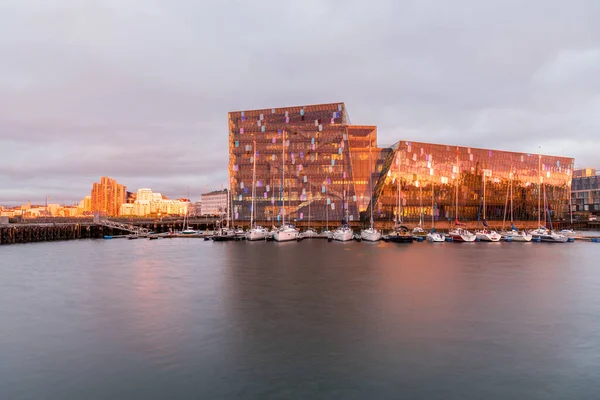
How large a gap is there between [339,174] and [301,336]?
4285 inches

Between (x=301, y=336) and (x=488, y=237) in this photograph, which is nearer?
(x=301, y=336)

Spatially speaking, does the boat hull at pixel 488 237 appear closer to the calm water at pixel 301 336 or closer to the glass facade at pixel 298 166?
the glass facade at pixel 298 166

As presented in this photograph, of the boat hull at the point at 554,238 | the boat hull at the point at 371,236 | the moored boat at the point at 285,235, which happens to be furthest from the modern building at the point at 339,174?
the boat hull at the point at 554,238

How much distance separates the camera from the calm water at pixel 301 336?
14.2 meters

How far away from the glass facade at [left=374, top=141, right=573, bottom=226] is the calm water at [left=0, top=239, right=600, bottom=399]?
84917mm

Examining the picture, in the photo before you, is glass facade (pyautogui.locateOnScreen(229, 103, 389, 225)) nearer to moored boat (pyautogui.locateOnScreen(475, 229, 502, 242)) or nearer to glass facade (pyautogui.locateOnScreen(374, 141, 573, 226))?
glass facade (pyautogui.locateOnScreen(374, 141, 573, 226))

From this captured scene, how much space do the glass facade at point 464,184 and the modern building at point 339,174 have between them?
0.32 meters

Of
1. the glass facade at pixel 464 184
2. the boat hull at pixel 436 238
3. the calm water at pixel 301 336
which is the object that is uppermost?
the glass facade at pixel 464 184

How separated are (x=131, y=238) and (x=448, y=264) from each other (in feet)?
268

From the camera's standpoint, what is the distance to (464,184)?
428 ft

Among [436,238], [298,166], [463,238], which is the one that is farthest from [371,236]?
[298,166]

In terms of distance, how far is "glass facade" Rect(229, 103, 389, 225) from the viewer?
12675 centimetres

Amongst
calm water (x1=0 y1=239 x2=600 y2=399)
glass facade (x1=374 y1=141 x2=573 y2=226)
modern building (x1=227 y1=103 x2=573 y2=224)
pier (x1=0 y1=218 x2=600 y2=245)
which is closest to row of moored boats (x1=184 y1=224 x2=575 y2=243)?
pier (x1=0 y1=218 x2=600 y2=245)

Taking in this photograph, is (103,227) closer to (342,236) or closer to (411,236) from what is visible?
(342,236)
